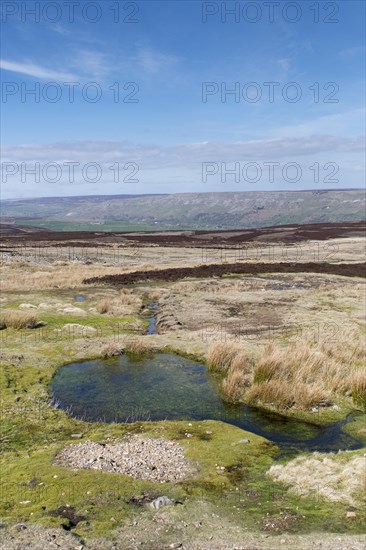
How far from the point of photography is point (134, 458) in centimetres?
1170

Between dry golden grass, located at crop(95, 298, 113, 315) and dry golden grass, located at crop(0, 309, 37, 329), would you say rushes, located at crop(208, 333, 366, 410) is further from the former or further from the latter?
dry golden grass, located at crop(95, 298, 113, 315)

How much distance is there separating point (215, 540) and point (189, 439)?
4931mm

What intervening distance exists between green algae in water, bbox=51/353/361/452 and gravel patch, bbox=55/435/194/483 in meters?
2.35

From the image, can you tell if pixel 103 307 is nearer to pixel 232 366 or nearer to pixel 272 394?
pixel 232 366

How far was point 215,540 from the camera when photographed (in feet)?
26.5

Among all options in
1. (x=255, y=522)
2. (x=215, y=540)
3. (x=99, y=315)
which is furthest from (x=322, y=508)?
(x=99, y=315)

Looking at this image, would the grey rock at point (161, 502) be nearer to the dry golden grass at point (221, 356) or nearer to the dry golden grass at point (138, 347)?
the dry golden grass at point (221, 356)

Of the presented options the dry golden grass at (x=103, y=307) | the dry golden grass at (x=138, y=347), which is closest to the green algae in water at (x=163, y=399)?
the dry golden grass at (x=138, y=347)

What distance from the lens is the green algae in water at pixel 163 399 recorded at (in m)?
13.9

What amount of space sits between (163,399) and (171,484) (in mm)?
6173

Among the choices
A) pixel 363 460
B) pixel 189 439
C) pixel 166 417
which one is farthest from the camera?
pixel 166 417

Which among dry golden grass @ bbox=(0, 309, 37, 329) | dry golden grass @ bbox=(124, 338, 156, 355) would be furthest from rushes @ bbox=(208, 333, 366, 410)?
dry golden grass @ bbox=(0, 309, 37, 329)

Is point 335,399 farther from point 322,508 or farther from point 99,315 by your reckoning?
point 99,315

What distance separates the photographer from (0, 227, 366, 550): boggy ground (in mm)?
8336
